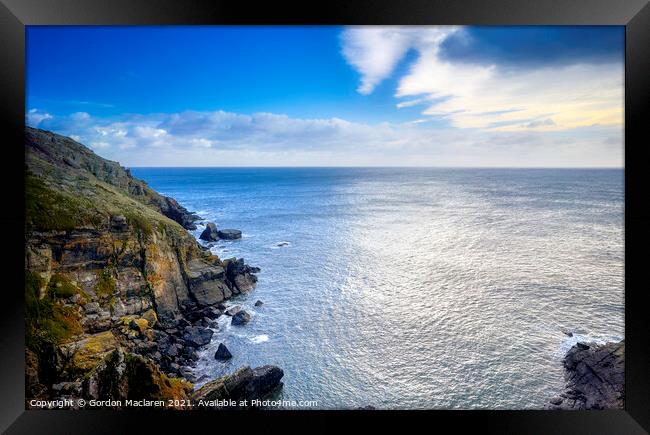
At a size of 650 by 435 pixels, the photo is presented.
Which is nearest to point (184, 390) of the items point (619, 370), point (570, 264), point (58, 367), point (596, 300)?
point (58, 367)

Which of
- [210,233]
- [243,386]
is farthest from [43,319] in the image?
[210,233]

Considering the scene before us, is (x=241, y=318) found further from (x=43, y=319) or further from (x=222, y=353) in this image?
(x=43, y=319)

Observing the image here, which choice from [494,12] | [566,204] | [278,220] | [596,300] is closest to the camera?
[494,12]

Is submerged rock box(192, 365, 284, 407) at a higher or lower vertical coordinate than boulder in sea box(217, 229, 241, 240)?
lower

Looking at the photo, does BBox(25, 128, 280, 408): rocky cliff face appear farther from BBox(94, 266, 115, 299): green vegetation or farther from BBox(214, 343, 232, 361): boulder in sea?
BBox(214, 343, 232, 361): boulder in sea

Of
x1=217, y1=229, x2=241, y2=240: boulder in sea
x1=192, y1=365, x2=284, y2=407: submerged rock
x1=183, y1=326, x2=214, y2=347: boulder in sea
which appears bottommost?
x1=192, y1=365, x2=284, y2=407: submerged rock

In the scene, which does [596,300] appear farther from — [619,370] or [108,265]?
[108,265]

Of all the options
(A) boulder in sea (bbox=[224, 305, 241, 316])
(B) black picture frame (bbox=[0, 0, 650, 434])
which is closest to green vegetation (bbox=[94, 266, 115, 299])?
(B) black picture frame (bbox=[0, 0, 650, 434])

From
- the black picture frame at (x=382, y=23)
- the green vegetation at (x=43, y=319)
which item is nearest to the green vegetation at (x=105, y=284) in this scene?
the green vegetation at (x=43, y=319)
